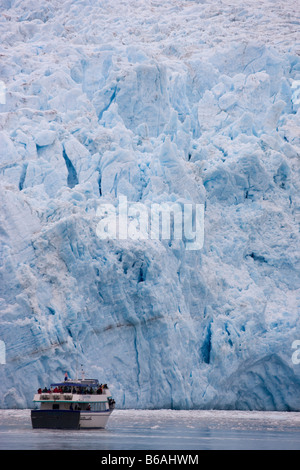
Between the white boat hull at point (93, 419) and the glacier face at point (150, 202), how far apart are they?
7.67 feet

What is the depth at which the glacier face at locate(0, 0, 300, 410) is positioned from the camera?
18.7 m

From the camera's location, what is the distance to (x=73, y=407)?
1591 centimetres

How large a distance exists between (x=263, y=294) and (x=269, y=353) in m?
1.54

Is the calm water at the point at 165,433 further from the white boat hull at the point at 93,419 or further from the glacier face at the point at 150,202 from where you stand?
Result: the glacier face at the point at 150,202

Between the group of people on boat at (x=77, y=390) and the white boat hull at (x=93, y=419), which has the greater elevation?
the group of people on boat at (x=77, y=390)

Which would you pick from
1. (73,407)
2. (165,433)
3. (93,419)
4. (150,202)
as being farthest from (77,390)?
(150,202)

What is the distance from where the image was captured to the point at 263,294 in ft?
70.4

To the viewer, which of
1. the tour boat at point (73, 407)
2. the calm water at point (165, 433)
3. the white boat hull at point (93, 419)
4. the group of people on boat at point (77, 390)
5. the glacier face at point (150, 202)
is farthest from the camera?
the glacier face at point (150, 202)

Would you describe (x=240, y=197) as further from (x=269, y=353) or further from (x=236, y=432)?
(x=236, y=432)

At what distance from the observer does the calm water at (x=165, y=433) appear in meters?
12.7

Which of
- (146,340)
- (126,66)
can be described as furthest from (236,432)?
(126,66)

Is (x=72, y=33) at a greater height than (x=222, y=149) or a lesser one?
greater

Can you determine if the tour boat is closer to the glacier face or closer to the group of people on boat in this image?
the group of people on boat

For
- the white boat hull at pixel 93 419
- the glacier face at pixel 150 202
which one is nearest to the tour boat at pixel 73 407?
the white boat hull at pixel 93 419
